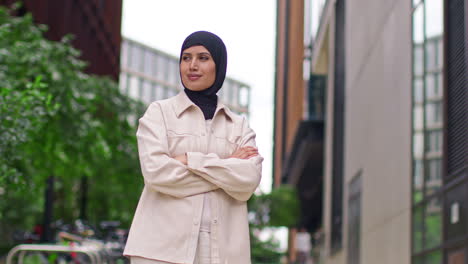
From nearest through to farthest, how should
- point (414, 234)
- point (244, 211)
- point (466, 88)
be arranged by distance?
point (244, 211) < point (466, 88) < point (414, 234)

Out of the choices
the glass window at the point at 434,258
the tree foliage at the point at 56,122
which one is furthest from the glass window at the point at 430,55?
the tree foliage at the point at 56,122

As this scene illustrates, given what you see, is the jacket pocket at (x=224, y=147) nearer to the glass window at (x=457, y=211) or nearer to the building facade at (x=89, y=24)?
the glass window at (x=457, y=211)

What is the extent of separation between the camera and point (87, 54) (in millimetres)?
30688

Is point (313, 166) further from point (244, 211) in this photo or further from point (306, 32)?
point (244, 211)

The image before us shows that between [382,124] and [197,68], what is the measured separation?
7533 millimetres

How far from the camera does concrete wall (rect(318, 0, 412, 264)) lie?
30.9 feet

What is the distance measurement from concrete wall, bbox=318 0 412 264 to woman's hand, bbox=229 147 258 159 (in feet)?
18.0

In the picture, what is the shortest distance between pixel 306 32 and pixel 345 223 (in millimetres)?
14328

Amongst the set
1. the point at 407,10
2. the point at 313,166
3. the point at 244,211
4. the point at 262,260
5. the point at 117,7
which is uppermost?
the point at 117,7

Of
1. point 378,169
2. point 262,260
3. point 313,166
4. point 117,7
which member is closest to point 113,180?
point 262,260

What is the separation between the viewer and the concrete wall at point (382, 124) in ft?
30.9

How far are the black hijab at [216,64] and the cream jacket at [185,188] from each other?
5 cm


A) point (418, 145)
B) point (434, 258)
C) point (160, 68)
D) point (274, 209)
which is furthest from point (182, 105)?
point (160, 68)

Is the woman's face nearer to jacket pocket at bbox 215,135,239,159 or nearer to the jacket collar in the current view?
the jacket collar
